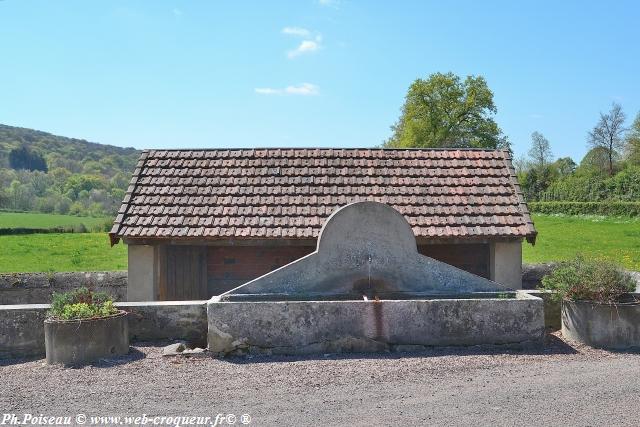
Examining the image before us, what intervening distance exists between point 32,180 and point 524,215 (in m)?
71.1

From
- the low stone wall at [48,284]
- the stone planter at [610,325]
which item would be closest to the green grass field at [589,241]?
the stone planter at [610,325]

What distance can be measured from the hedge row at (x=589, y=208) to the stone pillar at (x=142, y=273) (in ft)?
124

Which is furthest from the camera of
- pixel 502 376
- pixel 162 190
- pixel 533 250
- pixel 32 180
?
pixel 32 180

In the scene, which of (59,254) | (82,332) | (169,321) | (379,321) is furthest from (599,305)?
(59,254)

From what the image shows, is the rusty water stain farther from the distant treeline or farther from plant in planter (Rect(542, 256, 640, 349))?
the distant treeline

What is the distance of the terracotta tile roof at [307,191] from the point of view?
11328 mm

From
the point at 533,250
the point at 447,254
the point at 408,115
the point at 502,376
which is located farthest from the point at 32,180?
the point at 502,376

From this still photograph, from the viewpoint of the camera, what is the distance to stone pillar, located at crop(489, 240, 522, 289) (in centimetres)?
1145

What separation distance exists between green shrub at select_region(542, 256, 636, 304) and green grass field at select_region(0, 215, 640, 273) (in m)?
10.2

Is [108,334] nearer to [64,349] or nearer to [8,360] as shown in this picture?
[64,349]

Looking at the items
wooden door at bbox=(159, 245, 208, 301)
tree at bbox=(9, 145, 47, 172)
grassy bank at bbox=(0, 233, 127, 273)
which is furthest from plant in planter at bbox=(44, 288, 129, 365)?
tree at bbox=(9, 145, 47, 172)

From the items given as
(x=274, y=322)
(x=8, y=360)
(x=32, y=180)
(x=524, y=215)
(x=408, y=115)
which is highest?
(x=408, y=115)

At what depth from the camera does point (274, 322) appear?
785cm

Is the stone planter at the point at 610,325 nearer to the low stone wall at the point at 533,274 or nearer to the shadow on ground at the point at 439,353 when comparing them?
the shadow on ground at the point at 439,353
